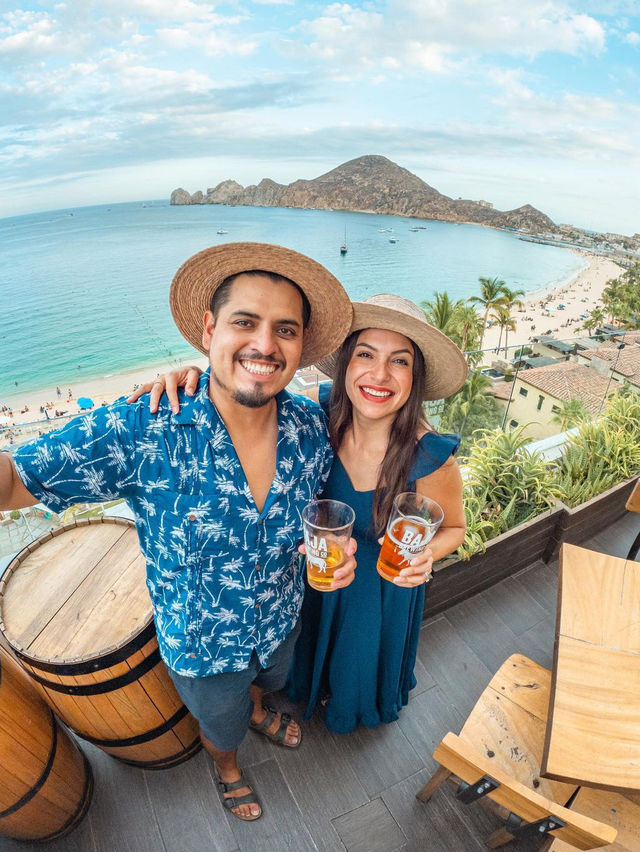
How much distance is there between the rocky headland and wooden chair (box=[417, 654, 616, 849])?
125 m

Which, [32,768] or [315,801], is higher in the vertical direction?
[32,768]

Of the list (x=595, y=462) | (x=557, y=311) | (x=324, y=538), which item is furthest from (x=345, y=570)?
(x=557, y=311)

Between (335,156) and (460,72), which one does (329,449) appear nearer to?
(460,72)

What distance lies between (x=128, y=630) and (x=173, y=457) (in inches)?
28.2

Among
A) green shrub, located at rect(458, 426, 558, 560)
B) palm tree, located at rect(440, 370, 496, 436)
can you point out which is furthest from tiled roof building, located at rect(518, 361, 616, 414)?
green shrub, located at rect(458, 426, 558, 560)

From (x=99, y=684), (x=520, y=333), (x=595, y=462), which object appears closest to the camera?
(x=99, y=684)

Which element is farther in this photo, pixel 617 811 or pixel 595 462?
pixel 595 462

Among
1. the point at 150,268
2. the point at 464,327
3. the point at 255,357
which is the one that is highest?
the point at 150,268

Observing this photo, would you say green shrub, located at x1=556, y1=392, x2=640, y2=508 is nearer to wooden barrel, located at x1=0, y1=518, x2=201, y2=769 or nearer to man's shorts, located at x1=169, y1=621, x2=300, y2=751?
man's shorts, located at x1=169, y1=621, x2=300, y2=751

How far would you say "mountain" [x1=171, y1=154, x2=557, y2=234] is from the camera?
10794 centimetres

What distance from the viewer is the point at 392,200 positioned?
110625 millimetres

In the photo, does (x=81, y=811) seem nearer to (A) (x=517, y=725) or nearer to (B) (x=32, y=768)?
(B) (x=32, y=768)

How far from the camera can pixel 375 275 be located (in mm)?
61719

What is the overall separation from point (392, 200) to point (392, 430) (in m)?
127
